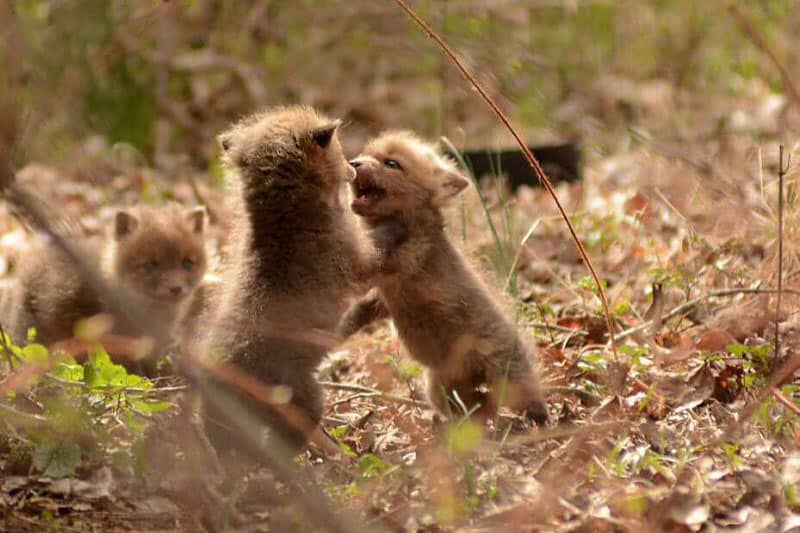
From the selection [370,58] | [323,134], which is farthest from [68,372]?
[370,58]

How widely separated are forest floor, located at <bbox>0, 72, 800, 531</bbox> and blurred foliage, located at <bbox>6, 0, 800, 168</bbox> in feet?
12.0

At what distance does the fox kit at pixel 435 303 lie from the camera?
4.80 m

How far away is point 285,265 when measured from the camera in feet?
13.9

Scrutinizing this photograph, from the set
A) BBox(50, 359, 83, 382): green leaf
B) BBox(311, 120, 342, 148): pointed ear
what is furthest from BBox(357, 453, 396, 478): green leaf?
BBox(311, 120, 342, 148): pointed ear

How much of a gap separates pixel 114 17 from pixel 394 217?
223 inches

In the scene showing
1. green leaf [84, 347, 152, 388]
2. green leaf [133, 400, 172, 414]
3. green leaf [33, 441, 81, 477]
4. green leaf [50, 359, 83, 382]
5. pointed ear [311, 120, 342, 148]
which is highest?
pointed ear [311, 120, 342, 148]

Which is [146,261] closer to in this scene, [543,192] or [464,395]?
[464,395]

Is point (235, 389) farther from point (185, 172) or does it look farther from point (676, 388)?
point (185, 172)

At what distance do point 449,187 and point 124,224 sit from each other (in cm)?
245

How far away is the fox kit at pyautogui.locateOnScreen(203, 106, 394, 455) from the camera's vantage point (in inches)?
157

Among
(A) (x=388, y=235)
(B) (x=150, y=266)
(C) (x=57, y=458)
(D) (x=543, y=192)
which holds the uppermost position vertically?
(A) (x=388, y=235)

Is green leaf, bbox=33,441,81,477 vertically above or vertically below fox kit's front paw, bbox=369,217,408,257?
below

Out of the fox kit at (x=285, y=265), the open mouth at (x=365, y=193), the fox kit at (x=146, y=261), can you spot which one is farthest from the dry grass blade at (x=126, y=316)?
the fox kit at (x=146, y=261)

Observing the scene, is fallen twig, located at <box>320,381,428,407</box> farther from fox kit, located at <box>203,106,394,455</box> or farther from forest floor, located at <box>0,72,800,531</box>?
fox kit, located at <box>203,106,394,455</box>
